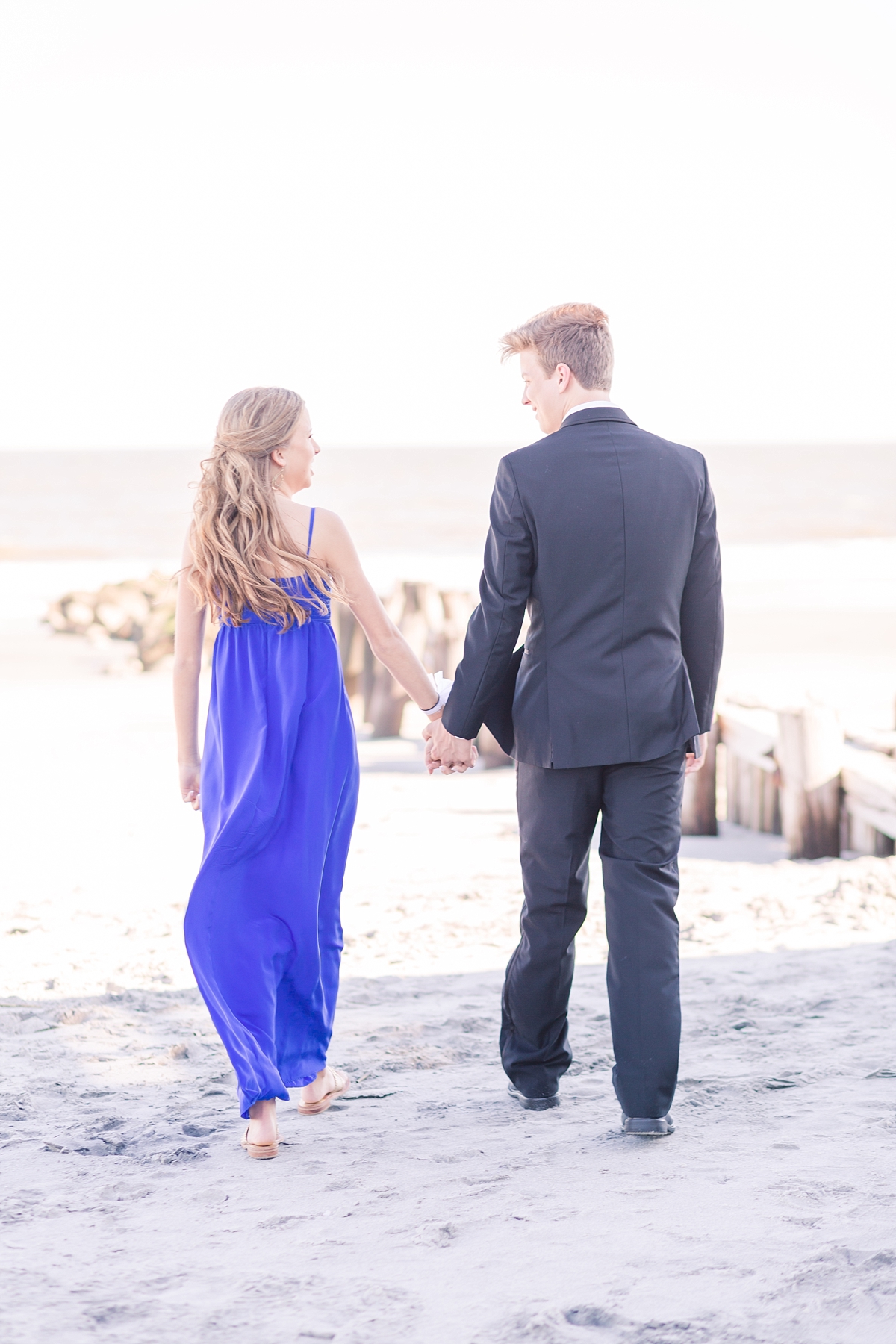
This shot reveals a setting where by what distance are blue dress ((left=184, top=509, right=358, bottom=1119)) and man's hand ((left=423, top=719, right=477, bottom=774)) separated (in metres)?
0.21

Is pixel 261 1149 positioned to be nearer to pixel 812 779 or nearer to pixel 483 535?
pixel 812 779

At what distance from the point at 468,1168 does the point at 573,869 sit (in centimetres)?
74

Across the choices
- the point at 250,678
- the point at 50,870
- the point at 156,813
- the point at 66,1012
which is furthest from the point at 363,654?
the point at 250,678

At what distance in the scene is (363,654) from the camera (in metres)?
9.42

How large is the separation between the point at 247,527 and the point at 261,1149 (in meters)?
1.48

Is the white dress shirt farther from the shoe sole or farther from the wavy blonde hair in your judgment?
the shoe sole

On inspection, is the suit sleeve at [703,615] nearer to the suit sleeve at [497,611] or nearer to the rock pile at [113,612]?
the suit sleeve at [497,611]

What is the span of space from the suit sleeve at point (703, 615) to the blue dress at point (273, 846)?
0.90m

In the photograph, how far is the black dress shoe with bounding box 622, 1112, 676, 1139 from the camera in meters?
2.88

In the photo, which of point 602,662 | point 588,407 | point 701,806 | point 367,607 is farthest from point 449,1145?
point 701,806

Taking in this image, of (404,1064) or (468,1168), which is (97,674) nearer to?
(404,1064)

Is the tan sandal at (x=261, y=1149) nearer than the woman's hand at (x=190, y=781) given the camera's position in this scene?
Yes

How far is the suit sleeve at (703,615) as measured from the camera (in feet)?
9.92

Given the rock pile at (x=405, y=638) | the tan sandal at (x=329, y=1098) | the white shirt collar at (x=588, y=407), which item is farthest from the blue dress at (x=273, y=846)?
the rock pile at (x=405, y=638)
